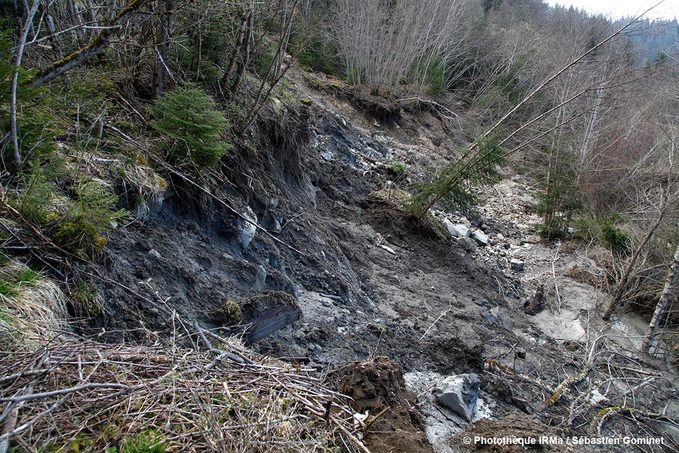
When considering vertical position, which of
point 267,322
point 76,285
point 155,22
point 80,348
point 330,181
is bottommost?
point 330,181

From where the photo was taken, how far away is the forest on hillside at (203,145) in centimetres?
261

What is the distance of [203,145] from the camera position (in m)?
3.97

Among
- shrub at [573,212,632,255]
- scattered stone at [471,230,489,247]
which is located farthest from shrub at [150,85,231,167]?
shrub at [573,212,632,255]

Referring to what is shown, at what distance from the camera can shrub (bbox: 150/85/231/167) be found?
12.8 ft

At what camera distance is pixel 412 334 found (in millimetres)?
4727

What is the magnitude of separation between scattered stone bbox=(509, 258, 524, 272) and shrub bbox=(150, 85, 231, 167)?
6740mm

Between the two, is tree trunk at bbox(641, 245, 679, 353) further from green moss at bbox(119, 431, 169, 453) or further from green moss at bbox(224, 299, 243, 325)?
green moss at bbox(119, 431, 169, 453)

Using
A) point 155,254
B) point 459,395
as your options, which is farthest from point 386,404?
point 155,254

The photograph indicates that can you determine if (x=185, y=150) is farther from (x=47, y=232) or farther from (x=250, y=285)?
(x=47, y=232)

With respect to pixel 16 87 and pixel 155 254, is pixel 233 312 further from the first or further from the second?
pixel 16 87

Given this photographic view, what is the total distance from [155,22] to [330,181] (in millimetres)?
4195

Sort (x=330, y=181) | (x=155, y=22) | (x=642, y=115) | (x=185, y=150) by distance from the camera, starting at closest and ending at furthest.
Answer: (x=185, y=150) → (x=155, y=22) → (x=330, y=181) → (x=642, y=115)

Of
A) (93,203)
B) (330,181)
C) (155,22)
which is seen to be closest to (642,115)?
(330,181)

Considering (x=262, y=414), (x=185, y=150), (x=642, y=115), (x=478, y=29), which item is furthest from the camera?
(x=478, y=29)
